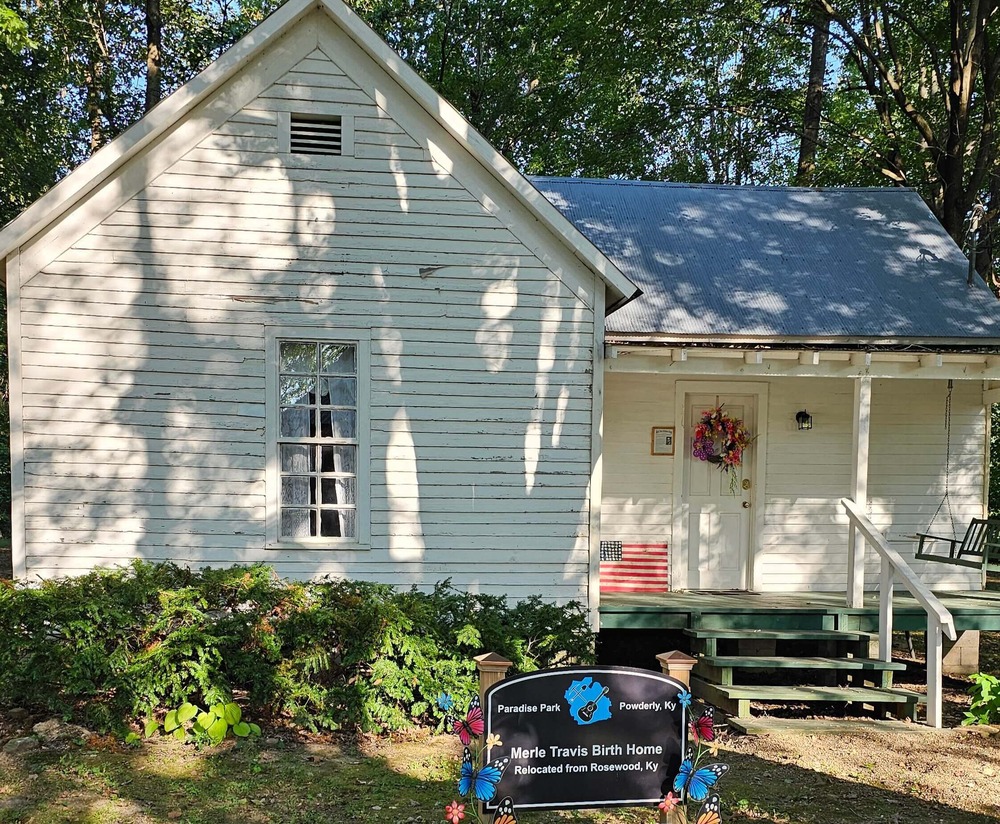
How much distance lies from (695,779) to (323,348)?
574 centimetres

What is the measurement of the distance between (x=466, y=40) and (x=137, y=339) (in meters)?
18.8

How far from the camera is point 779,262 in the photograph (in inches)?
419

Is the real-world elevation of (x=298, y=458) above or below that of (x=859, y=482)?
above

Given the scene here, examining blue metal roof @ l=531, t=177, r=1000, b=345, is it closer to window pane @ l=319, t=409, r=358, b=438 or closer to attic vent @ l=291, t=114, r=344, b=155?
window pane @ l=319, t=409, r=358, b=438

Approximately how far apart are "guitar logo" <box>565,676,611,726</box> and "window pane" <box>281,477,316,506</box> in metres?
4.93

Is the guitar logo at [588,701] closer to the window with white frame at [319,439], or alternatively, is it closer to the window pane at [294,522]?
the window with white frame at [319,439]

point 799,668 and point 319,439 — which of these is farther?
point 799,668

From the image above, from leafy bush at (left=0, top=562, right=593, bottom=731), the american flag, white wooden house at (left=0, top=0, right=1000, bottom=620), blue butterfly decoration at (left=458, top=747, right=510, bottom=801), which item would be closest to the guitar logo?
blue butterfly decoration at (left=458, top=747, right=510, bottom=801)

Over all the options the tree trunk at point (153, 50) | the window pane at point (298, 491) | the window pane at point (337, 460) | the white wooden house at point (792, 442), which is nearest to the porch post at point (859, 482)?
the white wooden house at point (792, 442)

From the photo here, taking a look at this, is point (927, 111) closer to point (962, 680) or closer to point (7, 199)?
point (962, 680)

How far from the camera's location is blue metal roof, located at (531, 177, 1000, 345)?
31.1 feet

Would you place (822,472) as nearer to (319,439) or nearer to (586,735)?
(319,439)

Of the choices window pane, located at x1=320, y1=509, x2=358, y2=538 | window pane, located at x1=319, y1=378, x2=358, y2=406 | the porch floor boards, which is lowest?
the porch floor boards

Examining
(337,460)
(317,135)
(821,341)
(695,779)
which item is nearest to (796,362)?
(821,341)
